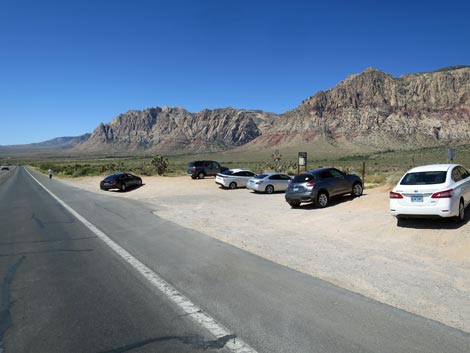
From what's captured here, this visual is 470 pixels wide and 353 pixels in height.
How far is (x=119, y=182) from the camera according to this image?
31.4 meters

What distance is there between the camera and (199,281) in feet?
22.0

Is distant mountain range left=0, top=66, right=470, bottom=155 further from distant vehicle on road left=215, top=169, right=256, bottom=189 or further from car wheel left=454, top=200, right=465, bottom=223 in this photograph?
car wheel left=454, top=200, right=465, bottom=223

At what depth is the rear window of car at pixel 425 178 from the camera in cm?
1023

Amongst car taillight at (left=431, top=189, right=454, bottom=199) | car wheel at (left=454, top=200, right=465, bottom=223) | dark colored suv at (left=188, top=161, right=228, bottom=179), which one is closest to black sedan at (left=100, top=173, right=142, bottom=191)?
dark colored suv at (left=188, top=161, right=228, bottom=179)

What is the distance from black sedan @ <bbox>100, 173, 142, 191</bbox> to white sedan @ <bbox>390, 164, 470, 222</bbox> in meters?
24.8

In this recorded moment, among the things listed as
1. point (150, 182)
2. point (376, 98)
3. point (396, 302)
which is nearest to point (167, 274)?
point (396, 302)

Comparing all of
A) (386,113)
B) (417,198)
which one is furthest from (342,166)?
(386,113)

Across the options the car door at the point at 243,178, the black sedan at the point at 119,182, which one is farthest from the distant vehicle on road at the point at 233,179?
the black sedan at the point at 119,182

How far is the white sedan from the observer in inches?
379

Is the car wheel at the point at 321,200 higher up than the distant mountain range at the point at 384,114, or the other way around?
the distant mountain range at the point at 384,114

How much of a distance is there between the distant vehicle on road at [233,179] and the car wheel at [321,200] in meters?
Result: 12.5

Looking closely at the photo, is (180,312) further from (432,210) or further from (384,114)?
(384,114)

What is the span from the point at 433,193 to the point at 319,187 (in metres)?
6.09

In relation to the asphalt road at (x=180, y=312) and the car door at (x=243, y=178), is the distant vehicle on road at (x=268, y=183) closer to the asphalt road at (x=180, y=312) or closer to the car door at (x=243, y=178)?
the car door at (x=243, y=178)
